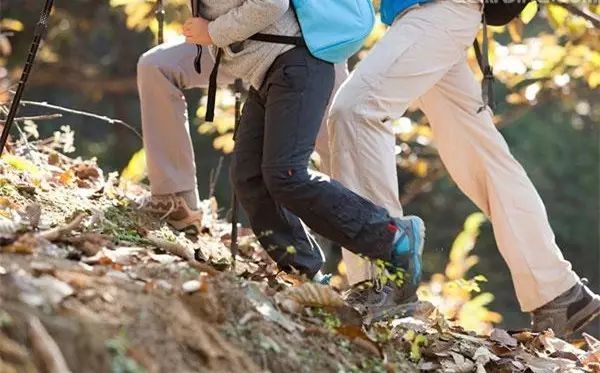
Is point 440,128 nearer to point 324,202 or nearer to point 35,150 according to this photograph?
point 324,202

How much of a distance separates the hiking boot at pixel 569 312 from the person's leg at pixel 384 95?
30.5 inches

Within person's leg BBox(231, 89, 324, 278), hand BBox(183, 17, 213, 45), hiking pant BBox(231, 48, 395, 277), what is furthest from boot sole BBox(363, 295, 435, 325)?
hand BBox(183, 17, 213, 45)

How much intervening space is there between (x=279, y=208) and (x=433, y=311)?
63 cm

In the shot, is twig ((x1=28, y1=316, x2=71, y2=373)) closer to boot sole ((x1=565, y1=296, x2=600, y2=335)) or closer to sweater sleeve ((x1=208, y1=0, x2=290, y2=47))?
sweater sleeve ((x1=208, y1=0, x2=290, y2=47))

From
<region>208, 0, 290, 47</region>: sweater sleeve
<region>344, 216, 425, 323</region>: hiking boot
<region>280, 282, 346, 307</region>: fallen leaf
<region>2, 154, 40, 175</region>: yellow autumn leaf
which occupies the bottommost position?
<region>344, 216, 425, 323</region>: hiking boot

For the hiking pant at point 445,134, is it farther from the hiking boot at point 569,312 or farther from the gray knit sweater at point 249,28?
the gray knit sweater at point 249,28

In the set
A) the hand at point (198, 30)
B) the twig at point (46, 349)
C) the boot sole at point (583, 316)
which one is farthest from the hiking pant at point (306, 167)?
the twig at point (46, 349)

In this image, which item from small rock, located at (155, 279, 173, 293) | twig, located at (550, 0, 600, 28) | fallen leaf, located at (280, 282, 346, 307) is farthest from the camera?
twig, located at (550, 0, 600, 28)

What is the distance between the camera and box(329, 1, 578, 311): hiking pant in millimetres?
3885

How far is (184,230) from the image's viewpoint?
4.71 metres

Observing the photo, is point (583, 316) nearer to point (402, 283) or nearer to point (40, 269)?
point (402, 283)

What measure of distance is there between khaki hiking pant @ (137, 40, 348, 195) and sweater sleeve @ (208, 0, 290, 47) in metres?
0.56

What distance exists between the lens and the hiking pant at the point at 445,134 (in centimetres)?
388

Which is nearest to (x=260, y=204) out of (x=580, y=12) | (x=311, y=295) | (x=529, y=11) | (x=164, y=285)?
(x=311, y=295)
